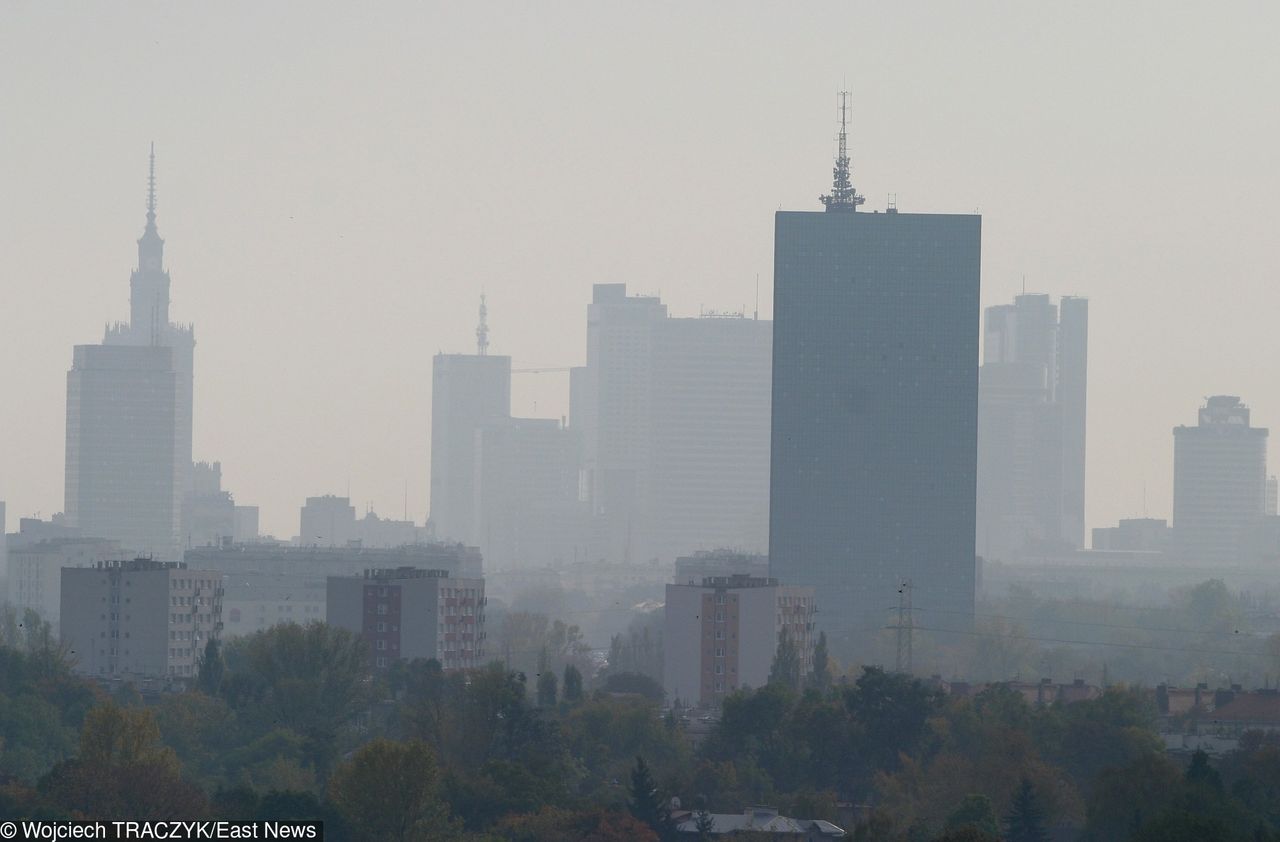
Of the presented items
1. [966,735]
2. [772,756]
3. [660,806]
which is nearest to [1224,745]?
[966,735]

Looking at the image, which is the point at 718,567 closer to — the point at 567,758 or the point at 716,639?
the point at 716,639

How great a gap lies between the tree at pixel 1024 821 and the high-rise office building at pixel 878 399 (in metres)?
105

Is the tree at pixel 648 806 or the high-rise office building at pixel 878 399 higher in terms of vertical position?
the high-rise office building at pixel 878 399

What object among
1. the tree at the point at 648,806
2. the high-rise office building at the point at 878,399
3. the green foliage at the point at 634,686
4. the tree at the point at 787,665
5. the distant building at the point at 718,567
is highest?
the high-rise office building at the point at 878,399

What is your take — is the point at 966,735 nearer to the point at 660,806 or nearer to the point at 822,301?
the point at 660,806

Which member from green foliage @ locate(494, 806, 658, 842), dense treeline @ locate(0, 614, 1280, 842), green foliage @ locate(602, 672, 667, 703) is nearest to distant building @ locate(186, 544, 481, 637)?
green foliage @ locate(602, 672, 667, 703)

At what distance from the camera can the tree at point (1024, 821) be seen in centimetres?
6241

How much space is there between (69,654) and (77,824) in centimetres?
6855

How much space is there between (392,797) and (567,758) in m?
15.6

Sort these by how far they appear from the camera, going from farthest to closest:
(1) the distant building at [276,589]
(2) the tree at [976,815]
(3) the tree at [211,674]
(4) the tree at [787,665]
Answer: (1) the distant building at [276,589] < (4) the tree at [787,665] < (3) the tree at [211,674] < (2) the tree at [976,815]

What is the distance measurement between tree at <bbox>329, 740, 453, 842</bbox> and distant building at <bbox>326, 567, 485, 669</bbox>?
58.6 metres

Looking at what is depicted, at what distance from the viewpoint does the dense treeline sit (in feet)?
208

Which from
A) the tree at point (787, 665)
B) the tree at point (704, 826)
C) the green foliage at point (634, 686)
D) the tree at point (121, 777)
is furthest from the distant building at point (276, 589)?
the tree at point (704, 826)

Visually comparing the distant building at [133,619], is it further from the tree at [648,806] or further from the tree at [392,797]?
the tree at [392,797]
